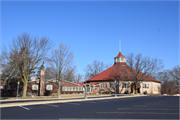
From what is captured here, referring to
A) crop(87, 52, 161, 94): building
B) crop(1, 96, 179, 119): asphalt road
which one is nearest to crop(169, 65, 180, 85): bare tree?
crop(87, 52, 161, 94): building

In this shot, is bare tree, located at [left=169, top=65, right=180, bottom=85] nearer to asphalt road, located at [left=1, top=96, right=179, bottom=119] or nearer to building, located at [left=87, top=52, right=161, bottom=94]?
building, located at [left=87, top=52, right=161, bottom=94]

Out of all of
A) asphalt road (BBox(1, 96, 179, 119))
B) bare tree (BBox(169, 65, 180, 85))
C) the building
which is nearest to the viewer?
asphalt road (BBox(1, 96, 179, 119))

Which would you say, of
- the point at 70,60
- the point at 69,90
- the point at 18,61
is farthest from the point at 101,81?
the point at 18,61

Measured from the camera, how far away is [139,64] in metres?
49.8

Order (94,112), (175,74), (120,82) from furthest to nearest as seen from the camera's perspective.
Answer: (175,74)
(120,82)
(94,112)

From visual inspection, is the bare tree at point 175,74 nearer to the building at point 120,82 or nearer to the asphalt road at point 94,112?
the building at point 120,82

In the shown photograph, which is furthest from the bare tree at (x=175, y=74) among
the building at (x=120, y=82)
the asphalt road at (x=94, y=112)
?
the asphalt road at (x=94, y=112)

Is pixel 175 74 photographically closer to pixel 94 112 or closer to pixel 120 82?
pixel 120 82

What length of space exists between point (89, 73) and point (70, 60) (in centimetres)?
4298

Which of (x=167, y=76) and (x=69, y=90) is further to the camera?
(x=167, y=76)

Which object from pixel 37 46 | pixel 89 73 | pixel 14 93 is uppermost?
pixel 37 46

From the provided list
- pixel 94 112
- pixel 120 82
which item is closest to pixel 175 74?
pixel 120 82

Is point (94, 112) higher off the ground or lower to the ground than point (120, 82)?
higher

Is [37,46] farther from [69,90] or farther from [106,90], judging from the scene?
[106,90]
